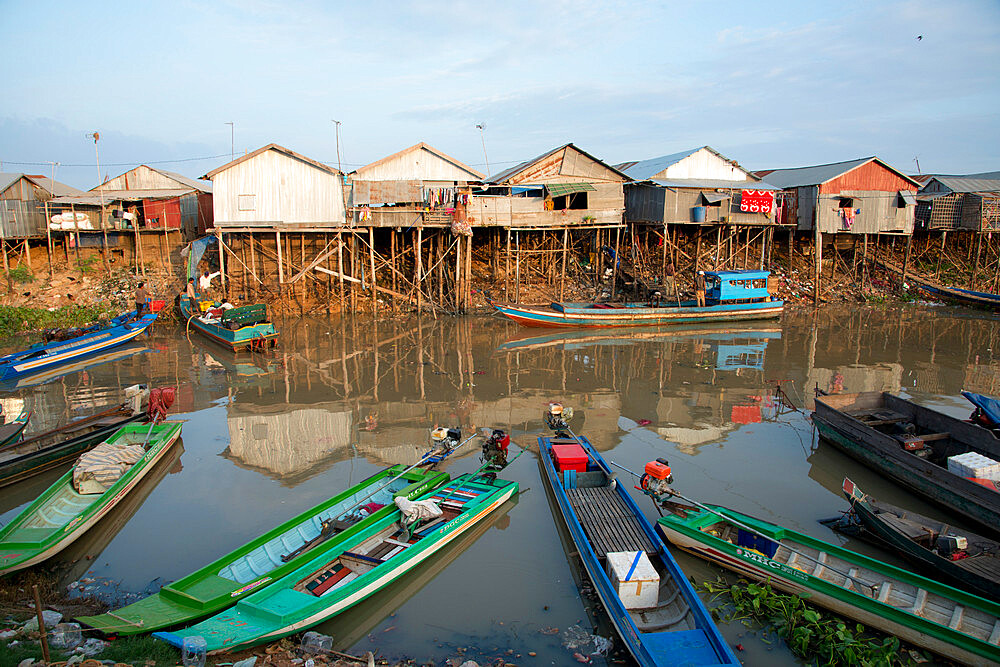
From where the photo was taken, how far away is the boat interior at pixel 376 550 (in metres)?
6.68

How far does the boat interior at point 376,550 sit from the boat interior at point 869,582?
3470 mm

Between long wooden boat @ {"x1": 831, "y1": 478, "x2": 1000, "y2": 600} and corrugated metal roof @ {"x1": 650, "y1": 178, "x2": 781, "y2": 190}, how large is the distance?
19.3 metres

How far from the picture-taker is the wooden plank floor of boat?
7266 millimetres

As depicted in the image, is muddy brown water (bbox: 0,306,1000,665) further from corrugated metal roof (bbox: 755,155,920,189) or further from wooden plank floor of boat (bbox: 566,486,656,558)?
corrugated metal roof (bbox: 755,155,920,189)

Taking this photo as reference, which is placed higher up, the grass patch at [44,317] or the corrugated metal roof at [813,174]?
the corrugated metal roof at [813,174]

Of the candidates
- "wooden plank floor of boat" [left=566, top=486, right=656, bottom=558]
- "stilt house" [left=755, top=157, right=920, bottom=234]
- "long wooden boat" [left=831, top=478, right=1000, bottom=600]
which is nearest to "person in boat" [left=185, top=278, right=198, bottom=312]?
"wooden plank floor of boat" [left=566, top=486, right=656, bottom=558]

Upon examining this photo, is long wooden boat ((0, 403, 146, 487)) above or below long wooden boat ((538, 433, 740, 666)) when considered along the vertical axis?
above

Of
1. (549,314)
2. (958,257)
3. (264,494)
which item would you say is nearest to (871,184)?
(958,257)

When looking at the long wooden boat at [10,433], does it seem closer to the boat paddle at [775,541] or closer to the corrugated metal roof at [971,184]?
the boat paddle at [775,541]

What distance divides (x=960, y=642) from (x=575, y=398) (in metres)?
9.14

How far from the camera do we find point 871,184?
27125 mm

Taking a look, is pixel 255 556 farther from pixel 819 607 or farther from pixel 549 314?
pixel 549 314

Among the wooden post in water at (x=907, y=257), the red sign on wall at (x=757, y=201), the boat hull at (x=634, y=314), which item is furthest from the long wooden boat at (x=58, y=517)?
the wooden post in water at (x=907, y=257)

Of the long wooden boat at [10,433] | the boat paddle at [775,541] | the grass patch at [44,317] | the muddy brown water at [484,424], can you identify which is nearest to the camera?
the boat paddle at [775,541]
